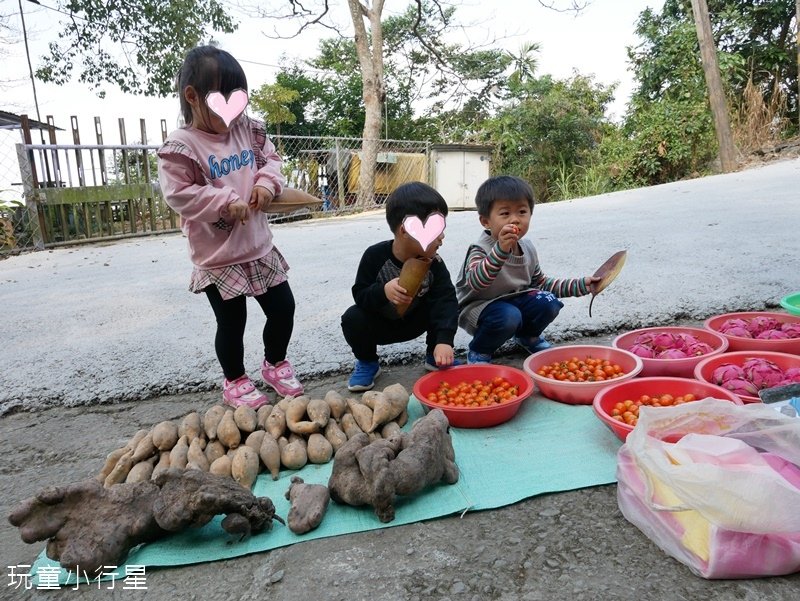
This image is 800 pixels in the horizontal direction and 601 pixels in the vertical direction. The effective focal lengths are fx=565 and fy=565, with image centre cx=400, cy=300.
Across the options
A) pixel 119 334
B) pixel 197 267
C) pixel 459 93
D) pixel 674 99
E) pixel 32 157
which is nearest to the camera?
pixel 197 267

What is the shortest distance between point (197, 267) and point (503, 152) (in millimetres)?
11542

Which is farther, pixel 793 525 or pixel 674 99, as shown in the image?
pixel 674 99

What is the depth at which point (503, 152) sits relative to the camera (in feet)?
41.6

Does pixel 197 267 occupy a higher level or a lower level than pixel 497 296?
higher

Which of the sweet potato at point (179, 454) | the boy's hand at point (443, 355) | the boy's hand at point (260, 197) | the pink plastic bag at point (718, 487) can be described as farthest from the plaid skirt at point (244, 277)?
the pink plastic bag at point (718, 487)

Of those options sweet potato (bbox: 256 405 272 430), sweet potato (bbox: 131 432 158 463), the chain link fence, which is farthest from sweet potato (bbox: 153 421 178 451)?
the chain link fence

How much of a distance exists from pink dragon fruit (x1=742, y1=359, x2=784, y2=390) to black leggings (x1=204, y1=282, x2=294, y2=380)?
1.55 meters

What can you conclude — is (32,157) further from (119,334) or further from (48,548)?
(48,548)

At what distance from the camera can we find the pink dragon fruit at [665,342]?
2.17m

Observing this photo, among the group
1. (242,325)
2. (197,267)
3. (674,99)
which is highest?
(674,99)

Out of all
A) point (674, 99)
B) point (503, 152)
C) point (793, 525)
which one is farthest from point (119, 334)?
point (503, 152)

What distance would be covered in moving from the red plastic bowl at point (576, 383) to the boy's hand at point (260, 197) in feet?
3.58

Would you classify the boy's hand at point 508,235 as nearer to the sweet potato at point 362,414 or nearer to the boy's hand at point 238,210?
the sweet potato at point 362,414

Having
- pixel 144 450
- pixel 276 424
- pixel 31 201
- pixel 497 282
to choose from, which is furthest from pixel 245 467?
pixel 31 201
